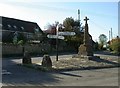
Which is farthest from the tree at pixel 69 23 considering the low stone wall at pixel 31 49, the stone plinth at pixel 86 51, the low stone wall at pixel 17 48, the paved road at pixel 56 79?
the paved road at pixel 56 79

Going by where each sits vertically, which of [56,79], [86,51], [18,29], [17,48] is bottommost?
[56,79]

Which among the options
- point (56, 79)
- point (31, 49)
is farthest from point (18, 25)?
point (56, 79)

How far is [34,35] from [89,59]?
3070 cm

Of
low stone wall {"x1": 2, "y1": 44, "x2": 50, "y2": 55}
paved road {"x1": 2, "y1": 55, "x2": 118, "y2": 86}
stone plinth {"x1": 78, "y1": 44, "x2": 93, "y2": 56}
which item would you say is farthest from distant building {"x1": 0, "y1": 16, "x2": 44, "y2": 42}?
paved road {"x1": 2, "y1": 55, "x2": 118, "y2": 86}

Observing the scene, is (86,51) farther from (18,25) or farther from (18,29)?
(18,25)

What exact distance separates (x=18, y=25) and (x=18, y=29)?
5.96ft

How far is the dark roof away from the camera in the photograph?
180 ft

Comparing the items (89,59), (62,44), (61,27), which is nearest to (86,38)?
(89,59)

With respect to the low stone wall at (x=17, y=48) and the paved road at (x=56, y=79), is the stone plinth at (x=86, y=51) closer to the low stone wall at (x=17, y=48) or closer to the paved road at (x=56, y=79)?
the paved road at (x=56, y=79)

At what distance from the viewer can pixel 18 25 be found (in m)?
58.1

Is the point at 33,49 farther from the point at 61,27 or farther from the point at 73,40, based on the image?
the point at 61,27

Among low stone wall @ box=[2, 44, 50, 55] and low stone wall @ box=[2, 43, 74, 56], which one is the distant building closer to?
low stone wall @ box=[2, 43, 74, 56]

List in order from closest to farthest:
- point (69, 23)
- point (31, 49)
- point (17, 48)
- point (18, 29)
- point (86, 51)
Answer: point (86, 51) < point (17, 48) < point (31, 49) < point (18, 29) < point (69, 23)

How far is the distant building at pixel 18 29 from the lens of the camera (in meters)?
52.5
